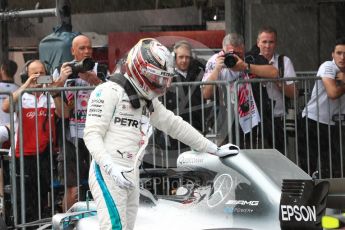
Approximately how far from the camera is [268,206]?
652 cm

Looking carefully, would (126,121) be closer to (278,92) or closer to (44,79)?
(44,79)

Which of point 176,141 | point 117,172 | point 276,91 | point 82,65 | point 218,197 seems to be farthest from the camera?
point 276,91

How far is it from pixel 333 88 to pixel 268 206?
11.3 feet

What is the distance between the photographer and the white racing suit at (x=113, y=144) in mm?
6434

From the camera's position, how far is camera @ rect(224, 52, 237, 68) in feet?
30.5

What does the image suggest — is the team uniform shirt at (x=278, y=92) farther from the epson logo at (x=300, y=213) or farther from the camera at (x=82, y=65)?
the epson logo at (x=300, y=213)

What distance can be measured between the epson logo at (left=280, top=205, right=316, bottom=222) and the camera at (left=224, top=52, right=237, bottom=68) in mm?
3875

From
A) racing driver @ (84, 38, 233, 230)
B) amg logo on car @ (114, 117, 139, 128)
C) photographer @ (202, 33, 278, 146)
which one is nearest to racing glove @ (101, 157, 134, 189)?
racing driver @ (84, 38, 233, 230)

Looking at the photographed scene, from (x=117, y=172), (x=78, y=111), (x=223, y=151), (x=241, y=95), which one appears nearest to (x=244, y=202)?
(x=223, y=151)

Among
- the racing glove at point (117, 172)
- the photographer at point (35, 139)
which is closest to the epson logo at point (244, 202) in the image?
the racing glove at point (117, 172)

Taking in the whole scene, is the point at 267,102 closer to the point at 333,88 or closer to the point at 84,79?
the point at 333,88

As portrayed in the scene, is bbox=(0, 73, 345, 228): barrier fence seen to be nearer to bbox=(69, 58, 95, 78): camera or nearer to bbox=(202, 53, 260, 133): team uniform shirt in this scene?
bbox=(202, 53, 260, 133): team uniform shirt

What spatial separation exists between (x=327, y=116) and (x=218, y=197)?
338 cm

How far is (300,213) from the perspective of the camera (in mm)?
5465
